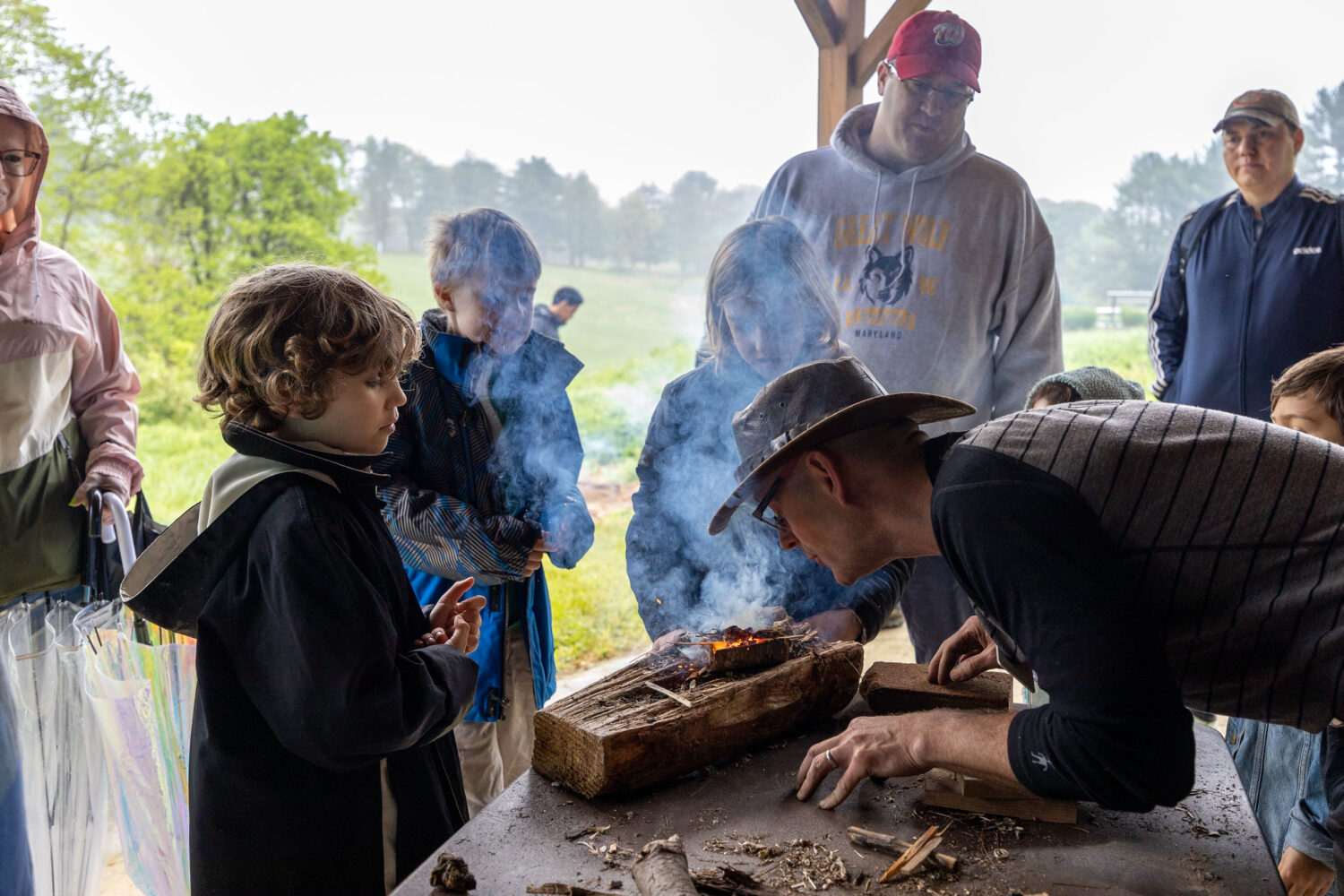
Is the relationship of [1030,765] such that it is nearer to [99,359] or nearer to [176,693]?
[176,693]

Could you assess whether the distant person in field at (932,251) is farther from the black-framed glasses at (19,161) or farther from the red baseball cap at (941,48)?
the black-framed glasses at (19,161)

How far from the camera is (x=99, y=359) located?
346 cm

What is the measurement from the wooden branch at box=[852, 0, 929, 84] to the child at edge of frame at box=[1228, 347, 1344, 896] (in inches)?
133

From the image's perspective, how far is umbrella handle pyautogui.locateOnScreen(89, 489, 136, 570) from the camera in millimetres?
3139

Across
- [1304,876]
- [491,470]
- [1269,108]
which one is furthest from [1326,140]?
[491,470]

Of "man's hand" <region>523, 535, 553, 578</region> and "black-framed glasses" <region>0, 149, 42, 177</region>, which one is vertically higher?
"black-framed glasses" <region>0, 149, 42, 177</region>

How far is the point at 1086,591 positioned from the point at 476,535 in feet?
6.15

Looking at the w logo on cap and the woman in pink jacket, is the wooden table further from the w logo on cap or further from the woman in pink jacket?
the w logo on cap

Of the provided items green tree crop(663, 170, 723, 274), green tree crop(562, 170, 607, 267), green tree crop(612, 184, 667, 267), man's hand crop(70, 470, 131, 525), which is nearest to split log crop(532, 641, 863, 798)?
man's hand crop(70, 470, 131, 525)

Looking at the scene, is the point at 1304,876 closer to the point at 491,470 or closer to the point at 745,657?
the point at 745,657

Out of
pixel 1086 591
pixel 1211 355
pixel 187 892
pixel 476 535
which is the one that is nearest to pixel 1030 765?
pixel 1086 591

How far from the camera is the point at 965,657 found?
245cm

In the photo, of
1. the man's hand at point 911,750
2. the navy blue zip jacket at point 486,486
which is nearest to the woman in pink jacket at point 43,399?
the navy blue zip jacket at point 486,486

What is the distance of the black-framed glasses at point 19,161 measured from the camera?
3109mm
